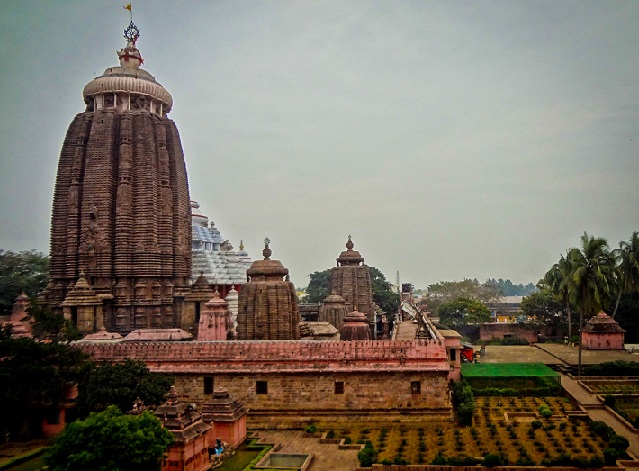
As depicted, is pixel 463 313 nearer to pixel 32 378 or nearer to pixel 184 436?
pixel 32 378

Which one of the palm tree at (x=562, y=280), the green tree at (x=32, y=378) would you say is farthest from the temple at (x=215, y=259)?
the palm tree at (x=562, y=280)

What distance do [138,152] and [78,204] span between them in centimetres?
392

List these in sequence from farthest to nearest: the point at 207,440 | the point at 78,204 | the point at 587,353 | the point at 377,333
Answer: the point at 377,333
the point at 587,353
the point at 78,204
the point at 207,440

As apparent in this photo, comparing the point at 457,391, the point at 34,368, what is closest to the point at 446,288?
the point at 457,391

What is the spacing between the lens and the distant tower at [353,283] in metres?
38.5

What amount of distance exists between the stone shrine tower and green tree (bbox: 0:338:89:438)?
8.24 metres

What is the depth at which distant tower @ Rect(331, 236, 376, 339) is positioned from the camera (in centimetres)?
3853

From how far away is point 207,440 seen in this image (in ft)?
55.5

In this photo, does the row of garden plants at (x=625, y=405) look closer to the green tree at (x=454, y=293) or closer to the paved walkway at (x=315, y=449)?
the paved walkway at (x=315, y=449)

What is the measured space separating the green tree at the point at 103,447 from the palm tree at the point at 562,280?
25068 mm

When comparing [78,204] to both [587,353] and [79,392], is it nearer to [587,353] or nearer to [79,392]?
[79,392]

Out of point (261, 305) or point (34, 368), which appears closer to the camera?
point (34, 368)

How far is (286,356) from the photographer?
2153cm

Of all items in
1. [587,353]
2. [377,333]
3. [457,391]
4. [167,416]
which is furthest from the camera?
[377,333]
